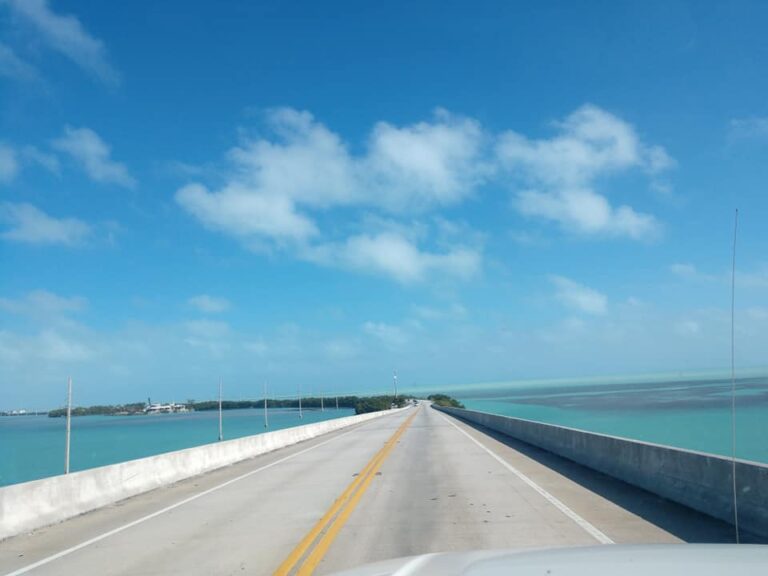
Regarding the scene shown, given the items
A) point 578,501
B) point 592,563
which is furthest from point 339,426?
point 592,563

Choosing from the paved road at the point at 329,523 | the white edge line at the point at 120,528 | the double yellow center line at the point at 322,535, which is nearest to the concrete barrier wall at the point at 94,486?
the paved road at the point at 329,523

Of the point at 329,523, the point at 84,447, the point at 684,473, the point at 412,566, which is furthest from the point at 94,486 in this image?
the point at 84,447

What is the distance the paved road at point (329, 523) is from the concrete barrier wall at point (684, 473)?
487mm

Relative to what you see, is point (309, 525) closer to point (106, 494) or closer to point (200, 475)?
point (106, 494)

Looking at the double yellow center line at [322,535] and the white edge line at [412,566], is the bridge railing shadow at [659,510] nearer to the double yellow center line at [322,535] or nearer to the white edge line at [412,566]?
the double yellow center line at [322,535]

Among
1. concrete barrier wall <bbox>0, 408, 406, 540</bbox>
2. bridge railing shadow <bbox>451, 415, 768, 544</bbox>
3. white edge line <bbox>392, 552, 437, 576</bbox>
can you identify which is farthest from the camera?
concrete barrier wall <bbox>0, 408, 406, 540</bbox>

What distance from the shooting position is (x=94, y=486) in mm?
13727

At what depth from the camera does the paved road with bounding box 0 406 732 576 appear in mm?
8062

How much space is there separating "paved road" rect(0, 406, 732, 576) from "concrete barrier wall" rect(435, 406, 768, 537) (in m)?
0.49

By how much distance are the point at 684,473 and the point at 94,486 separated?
1118 cm

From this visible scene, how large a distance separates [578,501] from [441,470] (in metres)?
6.17

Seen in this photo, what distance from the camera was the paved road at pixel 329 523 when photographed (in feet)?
26.5

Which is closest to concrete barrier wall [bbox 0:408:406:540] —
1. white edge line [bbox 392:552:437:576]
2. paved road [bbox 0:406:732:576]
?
paved road [bbox 0:406:732:576]

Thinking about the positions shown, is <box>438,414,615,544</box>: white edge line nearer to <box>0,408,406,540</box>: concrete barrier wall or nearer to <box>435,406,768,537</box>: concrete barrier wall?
<box>435,406,768,537</box>: concrete barrier wall
